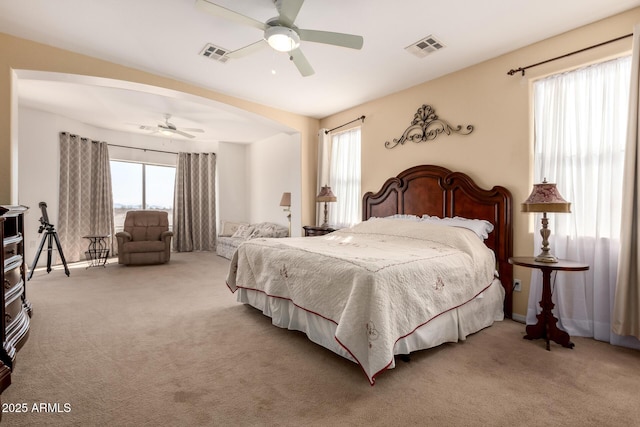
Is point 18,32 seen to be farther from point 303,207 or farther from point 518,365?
point 518,365

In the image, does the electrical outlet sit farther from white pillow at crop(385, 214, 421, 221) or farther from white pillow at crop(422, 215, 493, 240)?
white pillow at crop(385, 214, 421, 221)

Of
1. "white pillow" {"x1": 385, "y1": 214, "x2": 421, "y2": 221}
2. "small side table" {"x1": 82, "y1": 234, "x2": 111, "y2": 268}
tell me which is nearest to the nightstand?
"white pillow" {"x1": 385, "y1": 214, "x2": 421, "y2": 221}

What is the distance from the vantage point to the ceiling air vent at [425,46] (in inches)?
119

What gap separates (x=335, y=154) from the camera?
5340mm

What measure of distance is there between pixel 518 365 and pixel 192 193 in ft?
23.5

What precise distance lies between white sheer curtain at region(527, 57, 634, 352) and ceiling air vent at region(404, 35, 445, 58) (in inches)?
43.6

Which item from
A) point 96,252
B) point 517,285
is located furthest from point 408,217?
point 96,252

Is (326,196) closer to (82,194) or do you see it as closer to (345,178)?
(345,178)

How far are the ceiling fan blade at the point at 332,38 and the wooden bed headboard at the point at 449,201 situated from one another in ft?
6.33

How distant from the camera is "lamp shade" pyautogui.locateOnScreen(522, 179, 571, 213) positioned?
2.40 metres

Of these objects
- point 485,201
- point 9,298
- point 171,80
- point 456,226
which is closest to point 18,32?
point 171,80

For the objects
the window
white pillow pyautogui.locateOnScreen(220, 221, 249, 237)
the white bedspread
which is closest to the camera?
the white bedspread

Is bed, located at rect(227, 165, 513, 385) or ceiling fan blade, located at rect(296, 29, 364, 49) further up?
ceiling fan blade, located at rect(296, 29, 364, 49)

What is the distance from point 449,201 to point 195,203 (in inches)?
237
